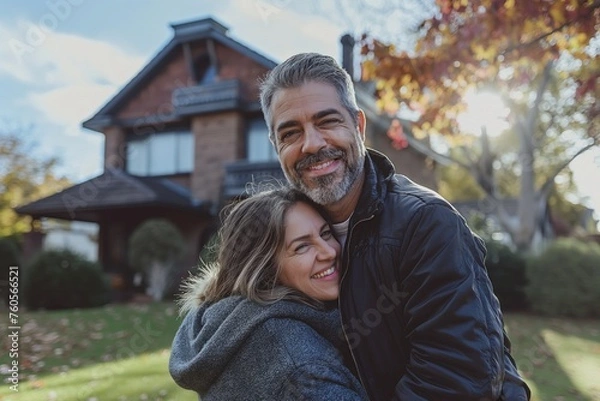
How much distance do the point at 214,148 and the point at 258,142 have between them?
1.50m

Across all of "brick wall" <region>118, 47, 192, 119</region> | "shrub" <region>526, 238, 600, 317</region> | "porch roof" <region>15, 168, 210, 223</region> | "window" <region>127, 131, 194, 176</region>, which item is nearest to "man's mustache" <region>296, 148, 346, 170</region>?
"shrub" <region>526, 238, 600, 317</region>

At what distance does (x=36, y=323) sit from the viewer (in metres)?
10.2

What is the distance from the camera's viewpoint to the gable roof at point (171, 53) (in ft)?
58.7

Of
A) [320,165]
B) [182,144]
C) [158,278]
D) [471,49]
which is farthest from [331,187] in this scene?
[182,144]

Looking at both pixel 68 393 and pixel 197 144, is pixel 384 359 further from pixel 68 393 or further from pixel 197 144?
pixel 197 144

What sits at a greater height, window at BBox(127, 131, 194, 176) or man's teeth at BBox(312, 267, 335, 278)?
window at BBox(127, 131, 194, 176)

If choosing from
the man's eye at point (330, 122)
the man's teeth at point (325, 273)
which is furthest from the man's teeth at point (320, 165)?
the man's teeth at point (325, 273)

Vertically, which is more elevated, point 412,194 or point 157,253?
point 412,194

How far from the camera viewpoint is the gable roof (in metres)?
17.9

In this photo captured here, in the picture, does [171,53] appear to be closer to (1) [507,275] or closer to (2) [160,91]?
(2) [160,91]

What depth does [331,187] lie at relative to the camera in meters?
2.42

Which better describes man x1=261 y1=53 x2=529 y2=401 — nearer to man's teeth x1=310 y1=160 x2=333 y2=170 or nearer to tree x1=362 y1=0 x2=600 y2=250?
man's teeth x1=310 y1=160 x2=333 y2=170

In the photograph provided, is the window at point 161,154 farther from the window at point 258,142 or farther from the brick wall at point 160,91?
the window at point 258,142

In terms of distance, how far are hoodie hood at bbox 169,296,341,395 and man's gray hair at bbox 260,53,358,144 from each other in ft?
3.00
